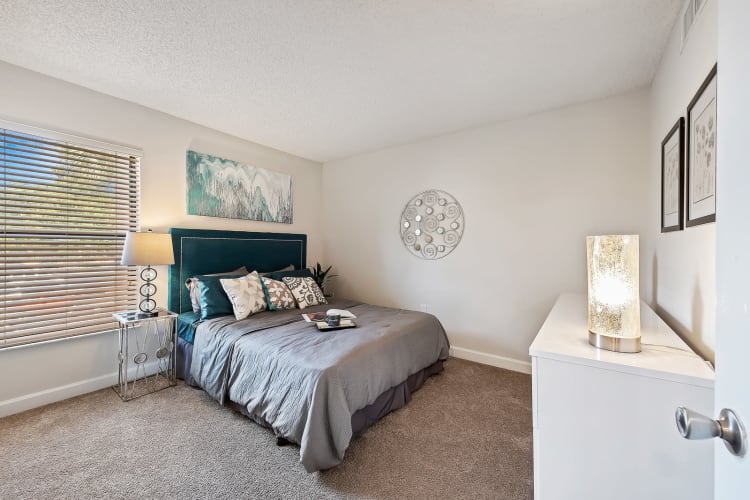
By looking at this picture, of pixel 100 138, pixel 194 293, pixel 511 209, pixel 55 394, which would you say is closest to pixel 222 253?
pixel 194 293

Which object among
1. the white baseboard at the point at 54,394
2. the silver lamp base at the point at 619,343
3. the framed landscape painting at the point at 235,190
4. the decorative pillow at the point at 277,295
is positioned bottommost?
the white baseboard at the point at 54,394

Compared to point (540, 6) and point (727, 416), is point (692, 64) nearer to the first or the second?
point (540, 6)

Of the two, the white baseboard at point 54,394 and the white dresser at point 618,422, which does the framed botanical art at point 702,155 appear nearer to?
the white dresser at point 618,422

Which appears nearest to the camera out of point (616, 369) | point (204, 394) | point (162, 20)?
point (616, 369)

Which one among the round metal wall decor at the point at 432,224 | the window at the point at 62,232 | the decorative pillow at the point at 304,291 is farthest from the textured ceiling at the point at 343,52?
the decorative pillow at the point at 304,291

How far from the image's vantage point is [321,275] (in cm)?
413

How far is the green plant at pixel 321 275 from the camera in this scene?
4117 millimetres

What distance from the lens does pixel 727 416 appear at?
1.67 feet

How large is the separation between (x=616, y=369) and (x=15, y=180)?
3.62m

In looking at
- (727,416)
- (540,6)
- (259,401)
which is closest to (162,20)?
(540,6)

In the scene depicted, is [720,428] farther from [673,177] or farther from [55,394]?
[55,394]

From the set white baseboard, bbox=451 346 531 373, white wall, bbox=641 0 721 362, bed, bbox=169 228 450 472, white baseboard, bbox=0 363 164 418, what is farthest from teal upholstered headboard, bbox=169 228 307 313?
white wall, bbox=641 0 721 362

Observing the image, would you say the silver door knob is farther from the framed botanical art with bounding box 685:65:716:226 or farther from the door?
the framed botanical art with bounding box 685:65:716:226

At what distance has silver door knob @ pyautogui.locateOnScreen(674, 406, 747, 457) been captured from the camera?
1.54 ft
